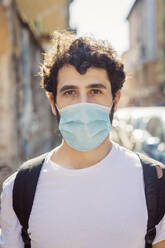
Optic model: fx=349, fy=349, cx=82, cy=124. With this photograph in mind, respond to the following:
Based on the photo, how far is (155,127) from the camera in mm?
6289

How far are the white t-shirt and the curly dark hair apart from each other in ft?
1.69

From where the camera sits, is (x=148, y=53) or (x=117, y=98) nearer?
(x=117, y=98)

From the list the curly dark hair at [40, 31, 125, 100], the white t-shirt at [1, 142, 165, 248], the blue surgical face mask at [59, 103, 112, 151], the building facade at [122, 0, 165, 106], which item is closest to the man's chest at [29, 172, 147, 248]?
the white t-shirt at [1, 142, 165, 248]

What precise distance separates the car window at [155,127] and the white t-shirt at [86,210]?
401 cm

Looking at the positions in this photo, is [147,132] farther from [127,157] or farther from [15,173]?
[15,173]

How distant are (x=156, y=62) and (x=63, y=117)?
33590 mm

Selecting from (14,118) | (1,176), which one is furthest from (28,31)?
(1,176)

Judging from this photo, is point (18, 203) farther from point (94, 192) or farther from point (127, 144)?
point (127, 144)

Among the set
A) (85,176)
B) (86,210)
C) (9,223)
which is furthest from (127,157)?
(9,223)

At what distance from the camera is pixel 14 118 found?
7066 mm

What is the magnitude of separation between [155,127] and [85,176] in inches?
189

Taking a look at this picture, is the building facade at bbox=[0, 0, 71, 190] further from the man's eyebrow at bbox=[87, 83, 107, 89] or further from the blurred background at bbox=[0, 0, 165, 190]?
the man's eyebrow at bbox=[87, 83, 107, 89]

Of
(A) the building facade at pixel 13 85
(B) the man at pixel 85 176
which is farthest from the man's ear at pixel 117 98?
(A) the building facade at pixel 13 85

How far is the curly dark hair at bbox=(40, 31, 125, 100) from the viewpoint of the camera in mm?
1840
